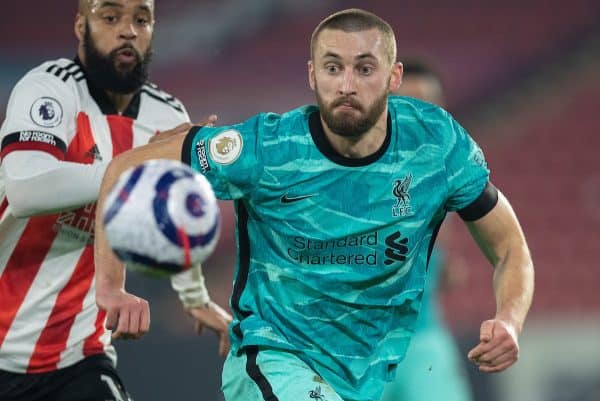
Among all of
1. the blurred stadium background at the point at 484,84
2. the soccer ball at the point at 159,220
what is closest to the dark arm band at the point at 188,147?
the soccer ball at the point at 159,220

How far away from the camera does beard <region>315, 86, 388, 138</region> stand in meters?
3.76

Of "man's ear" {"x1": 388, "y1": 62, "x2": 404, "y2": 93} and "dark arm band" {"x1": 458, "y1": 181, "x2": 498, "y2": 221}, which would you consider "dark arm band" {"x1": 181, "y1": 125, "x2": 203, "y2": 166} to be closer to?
"man's ear" {"x1": 388, "y1": 62, "x2": 404, "y2": 93}

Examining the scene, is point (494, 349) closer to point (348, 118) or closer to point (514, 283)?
point (514, 283)

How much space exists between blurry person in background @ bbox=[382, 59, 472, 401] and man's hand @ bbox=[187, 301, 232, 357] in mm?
1053

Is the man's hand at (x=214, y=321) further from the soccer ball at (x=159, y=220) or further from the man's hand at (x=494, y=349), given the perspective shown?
the soccer ball at (x=159, y=220)

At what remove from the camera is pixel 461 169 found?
Result: 12.7ft

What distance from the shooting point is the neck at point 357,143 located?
384 centimetres

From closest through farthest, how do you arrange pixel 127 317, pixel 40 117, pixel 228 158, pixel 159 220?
pixel 159 220 → pixel 127 317 → pixel 228 158 → pixel 40 117

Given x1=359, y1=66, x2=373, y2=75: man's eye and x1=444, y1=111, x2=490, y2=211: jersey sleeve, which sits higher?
x1=359, y1=66, x2=373, y2=75: man's eye

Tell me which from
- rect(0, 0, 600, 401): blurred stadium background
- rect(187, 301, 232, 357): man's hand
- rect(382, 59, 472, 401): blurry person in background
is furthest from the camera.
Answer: rect(0, 0, 600, 401): blurred stadium background

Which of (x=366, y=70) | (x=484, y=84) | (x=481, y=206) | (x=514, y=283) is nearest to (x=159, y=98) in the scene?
(x=366, y=70)

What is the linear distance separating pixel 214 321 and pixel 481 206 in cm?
147

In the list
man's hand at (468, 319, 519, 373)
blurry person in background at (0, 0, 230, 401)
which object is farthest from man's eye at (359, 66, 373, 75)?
man's hand at (468, 319, 519, 373)

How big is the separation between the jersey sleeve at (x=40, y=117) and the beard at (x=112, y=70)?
7.6 inches
